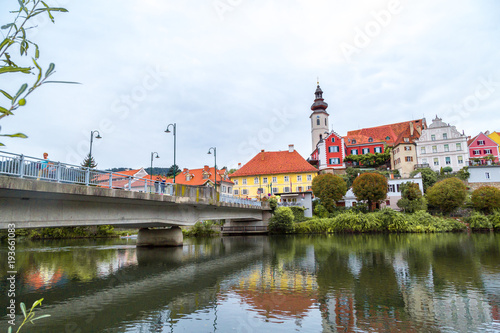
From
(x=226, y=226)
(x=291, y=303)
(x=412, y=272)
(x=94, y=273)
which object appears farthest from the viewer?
(x=226, y=226)

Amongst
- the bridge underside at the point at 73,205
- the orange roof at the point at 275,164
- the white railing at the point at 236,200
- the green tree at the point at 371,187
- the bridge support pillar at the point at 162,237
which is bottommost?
the bridge support pillar at the point at 162,237

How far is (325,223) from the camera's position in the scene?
4809cm

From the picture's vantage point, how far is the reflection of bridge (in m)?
13.2

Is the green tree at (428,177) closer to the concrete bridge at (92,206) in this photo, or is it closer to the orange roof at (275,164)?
the orange roof at (275,164)

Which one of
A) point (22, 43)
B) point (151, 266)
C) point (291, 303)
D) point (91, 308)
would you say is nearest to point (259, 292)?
point (291, 303)

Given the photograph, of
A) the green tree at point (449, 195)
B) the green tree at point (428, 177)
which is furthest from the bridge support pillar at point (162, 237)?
the green tree at point (428, 177)

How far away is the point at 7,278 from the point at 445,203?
172 feet

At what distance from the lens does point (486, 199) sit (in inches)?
1864

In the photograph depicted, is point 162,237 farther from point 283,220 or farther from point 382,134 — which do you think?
point 382,134

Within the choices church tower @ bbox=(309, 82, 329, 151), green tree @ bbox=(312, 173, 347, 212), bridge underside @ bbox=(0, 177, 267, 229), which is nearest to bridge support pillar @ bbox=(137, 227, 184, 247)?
bridge underside @ bbox=(0, 177, 267, 229)

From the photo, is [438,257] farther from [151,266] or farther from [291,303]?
[151,266]

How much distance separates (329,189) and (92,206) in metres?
40.7

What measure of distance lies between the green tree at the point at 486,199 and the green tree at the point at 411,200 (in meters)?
7.01

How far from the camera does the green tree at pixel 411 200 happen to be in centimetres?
4969
